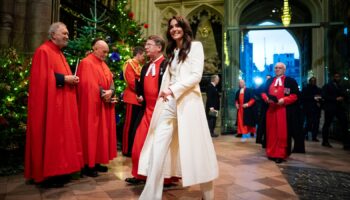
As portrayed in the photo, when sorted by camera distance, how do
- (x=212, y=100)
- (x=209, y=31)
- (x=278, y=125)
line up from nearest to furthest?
(x=278, y=125)
(x=212, y=100)
(x=209, y=31)

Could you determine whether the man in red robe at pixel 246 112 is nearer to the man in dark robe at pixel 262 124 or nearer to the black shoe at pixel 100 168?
the man in dark robe at pixel 262 124

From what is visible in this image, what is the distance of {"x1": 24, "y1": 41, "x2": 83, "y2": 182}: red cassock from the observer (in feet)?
10.5

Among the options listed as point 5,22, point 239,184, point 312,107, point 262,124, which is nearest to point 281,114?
point 262,124

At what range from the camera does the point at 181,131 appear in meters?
2.35

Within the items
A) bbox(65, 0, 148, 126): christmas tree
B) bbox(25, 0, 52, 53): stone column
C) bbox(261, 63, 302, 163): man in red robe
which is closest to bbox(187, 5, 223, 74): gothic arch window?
bbox(65, 0, 148, 126): christmas tree

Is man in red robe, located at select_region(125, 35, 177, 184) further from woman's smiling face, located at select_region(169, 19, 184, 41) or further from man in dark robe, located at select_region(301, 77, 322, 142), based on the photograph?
man in dark robe, located at select_region(301, 77, 322, 142)

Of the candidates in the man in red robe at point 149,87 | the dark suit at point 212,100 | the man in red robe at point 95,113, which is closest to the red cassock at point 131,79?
the man in red robe at point 95,113

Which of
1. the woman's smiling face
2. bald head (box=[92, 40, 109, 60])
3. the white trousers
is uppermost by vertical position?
bald head (box=[92, 40, 109, 60])

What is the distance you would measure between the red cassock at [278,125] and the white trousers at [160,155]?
2.93m

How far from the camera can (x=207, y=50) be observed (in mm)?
12727

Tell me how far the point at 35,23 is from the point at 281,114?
5.24 metres

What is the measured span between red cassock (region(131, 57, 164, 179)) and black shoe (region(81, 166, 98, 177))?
0.84 metres

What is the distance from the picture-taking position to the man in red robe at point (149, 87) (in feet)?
10.5

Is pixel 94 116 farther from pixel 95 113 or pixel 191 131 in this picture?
pixel 191 131
